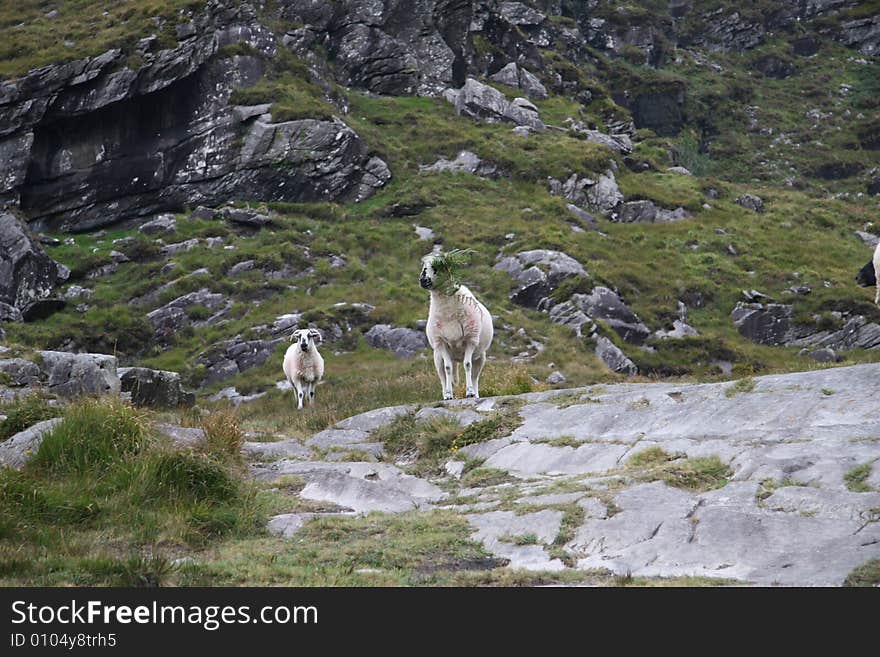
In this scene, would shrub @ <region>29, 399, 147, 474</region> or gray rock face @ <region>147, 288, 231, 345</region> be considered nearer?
shrub @ <region>29, 399, 147, 474</region>

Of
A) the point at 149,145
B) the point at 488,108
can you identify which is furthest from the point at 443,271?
the point at 488,108

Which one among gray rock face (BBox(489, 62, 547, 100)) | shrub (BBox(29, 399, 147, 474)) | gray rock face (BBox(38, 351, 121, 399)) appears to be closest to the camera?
shrub (BBox(29, 399, 147, 474))

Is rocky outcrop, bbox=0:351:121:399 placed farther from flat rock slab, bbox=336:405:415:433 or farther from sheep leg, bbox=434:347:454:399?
sheep leg, bbox=434:347:454:399

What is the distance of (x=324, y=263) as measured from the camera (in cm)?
4225

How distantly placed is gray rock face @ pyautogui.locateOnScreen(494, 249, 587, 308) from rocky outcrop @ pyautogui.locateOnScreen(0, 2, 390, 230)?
12909mm

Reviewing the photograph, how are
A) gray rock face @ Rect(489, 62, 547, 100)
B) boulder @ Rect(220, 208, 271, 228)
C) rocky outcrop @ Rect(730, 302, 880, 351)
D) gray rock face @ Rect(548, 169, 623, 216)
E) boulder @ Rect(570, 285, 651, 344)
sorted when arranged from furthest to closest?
gray rock face @ Rect(489, 62, 547, 100)
gray rock face @ Rect(548, 169, 623, 216)
boulder @ Rect(220, 208, 271, 228)
boulder @ Rect(570, 285, 651, 344)
rocky outcrop @ Rect(730, 302, 880, 351)

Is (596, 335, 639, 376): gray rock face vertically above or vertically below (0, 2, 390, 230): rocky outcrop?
below

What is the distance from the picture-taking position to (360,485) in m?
11.4

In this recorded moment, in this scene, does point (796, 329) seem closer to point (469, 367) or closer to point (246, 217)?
point (469, 367)

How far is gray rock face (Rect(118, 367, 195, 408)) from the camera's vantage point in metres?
21.2

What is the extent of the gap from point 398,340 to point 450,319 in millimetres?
17439

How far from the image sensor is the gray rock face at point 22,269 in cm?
3822

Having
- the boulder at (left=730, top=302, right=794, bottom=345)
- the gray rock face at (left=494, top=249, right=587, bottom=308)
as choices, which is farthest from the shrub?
the boulder at (left=730, top=302, right=794, bottom=345)
